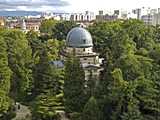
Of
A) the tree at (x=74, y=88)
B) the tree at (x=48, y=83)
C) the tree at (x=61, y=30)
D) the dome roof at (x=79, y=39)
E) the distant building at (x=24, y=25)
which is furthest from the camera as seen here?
the distant building at (x=24, y=25)

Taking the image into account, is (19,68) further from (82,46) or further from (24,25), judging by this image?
(24,25)

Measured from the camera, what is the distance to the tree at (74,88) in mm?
28391

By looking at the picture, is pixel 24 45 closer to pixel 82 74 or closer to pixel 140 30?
pixel 82 74

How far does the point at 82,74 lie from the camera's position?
1161 inches

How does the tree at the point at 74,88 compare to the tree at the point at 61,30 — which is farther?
the tree at the point at 61,30

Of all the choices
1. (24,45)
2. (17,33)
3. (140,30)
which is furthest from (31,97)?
(140,30)

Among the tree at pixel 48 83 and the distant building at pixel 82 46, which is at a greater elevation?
the distant building at pixel 82 46

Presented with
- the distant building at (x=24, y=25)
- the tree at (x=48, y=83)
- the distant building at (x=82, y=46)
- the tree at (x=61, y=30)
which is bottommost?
the tree at (x=48, y=83)

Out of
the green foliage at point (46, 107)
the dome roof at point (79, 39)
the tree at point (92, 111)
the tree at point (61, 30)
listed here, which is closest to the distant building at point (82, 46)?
the dome roof at point (79, 39)

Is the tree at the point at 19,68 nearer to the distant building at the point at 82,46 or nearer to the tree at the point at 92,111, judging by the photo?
the distant building at the point at 82,46

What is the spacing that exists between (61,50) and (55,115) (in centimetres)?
1813

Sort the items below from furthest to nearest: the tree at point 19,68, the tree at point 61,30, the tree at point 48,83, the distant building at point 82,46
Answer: the tree at point 61,30, the distant building at point 82,46, the tree at point 19,68, the tree at point 48,83

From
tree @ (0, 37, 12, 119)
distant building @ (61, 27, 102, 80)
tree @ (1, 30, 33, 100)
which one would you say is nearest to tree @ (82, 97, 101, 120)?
tree @ (0, 37, 12, 119)

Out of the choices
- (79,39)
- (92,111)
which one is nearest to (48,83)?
(92,111)
